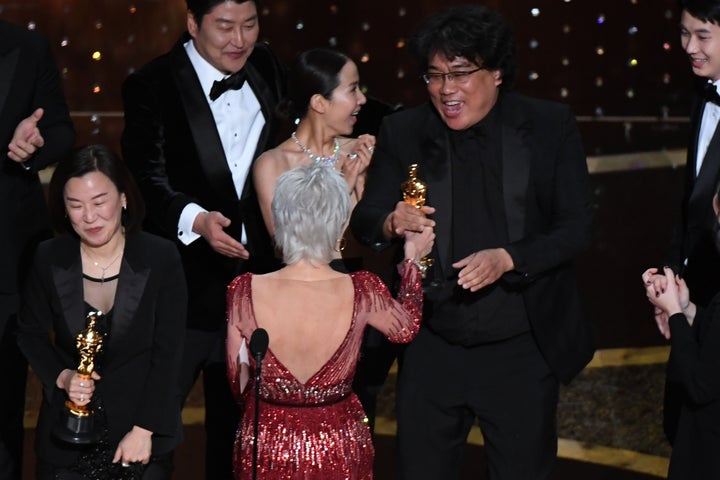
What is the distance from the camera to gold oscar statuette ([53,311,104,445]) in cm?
366

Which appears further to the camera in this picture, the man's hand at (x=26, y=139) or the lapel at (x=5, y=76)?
the lapel at (x=5, y=76)

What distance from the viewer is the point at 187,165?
4.51 metres

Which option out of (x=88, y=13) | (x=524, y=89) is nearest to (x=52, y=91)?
(x=88, y=13)

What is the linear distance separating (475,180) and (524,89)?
3739 mm

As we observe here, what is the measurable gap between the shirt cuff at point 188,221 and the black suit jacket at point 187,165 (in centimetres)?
3

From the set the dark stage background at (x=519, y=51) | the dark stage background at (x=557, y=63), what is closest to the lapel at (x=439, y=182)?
the dark stage background at (x=557, y=63)

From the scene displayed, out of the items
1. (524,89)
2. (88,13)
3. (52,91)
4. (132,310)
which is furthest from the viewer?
(524,89)

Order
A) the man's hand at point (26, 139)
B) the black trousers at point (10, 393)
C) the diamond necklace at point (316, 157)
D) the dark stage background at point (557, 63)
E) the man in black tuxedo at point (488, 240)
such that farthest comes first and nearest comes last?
1. the dark stage background at point (557, 63)
2. the diamond necklace at point (316, 157)
3. the black trousers at point (10, 393)
4. the man's hand at point (26, 139)
5. the man in black tuxedo at point (488, 240)

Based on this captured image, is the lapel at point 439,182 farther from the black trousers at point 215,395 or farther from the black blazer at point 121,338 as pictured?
the black trousers at point 215,395

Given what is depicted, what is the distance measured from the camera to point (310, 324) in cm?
360

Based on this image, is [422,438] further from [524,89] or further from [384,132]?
[524,89]

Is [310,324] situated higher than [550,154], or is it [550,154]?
[550,154]

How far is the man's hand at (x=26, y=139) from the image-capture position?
13.4 ft

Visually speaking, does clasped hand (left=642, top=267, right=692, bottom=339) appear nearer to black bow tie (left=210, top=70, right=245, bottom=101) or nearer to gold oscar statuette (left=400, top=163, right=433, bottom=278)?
gold oscar statuette (left=400, top=163, right=433, bottom=278)
